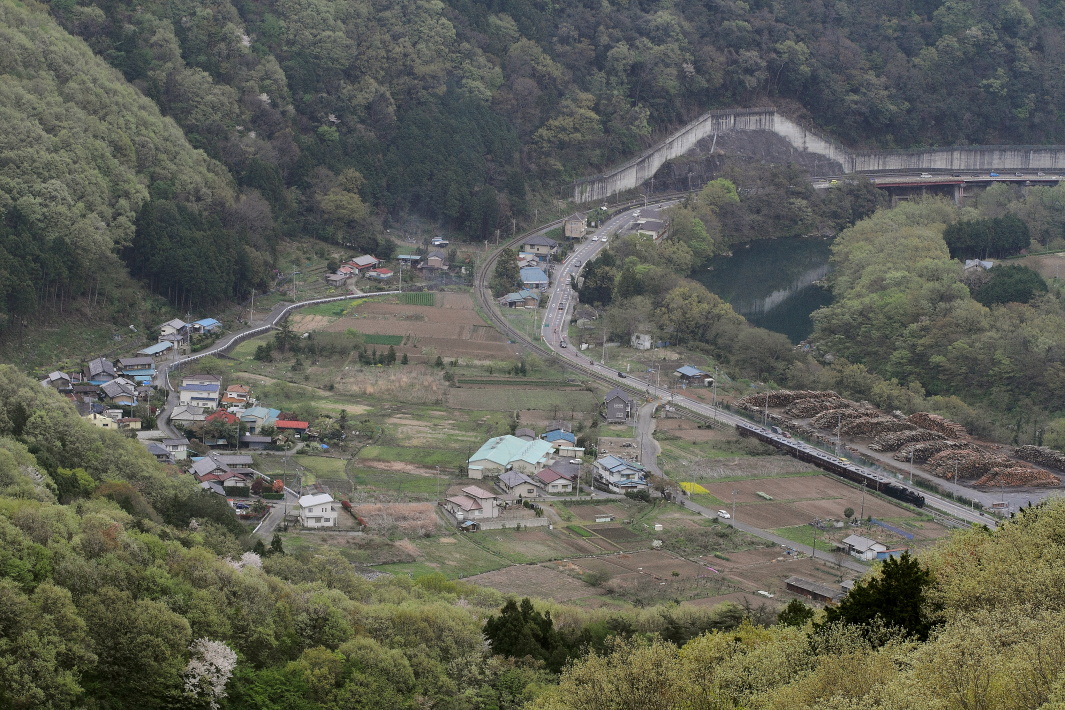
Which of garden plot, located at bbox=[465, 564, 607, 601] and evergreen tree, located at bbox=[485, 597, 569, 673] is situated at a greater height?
evergreen tree, located at bbox=[485, 597, 569, 673]

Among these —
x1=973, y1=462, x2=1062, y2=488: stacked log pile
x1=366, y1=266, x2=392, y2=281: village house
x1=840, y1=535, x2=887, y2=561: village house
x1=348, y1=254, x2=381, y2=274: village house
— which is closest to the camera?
x1=840, y1=535, x2=887, y2=561: village house

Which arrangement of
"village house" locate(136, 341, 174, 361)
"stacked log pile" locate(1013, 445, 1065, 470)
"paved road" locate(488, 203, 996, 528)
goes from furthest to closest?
"village house" locate(136, 341, 174, 361)
"stacked log pile" locate(1013, 445, 1065, 470)
"paved road" locate(488, 203, 996, 528)

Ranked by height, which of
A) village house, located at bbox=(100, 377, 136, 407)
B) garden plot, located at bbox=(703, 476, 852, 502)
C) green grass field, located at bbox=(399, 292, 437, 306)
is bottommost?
garden plot, located at bbox=(703, 476, 852, 502)

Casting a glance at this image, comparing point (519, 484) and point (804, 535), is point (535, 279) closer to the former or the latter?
point (519, 484)

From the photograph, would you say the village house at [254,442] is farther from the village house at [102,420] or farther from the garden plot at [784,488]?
the garden plot at [784,488]

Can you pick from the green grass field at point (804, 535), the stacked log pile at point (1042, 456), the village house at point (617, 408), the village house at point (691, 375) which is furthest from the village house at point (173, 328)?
the stacked log pile at point (1042, 456)

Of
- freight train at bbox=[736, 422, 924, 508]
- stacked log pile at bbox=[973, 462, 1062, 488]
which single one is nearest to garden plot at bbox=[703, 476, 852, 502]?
freight train at bbox=[736, 422, 924, 508]

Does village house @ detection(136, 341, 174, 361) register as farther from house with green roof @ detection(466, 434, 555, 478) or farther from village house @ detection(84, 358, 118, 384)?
house with green roof @ detection(466, 434, 555, 478)
